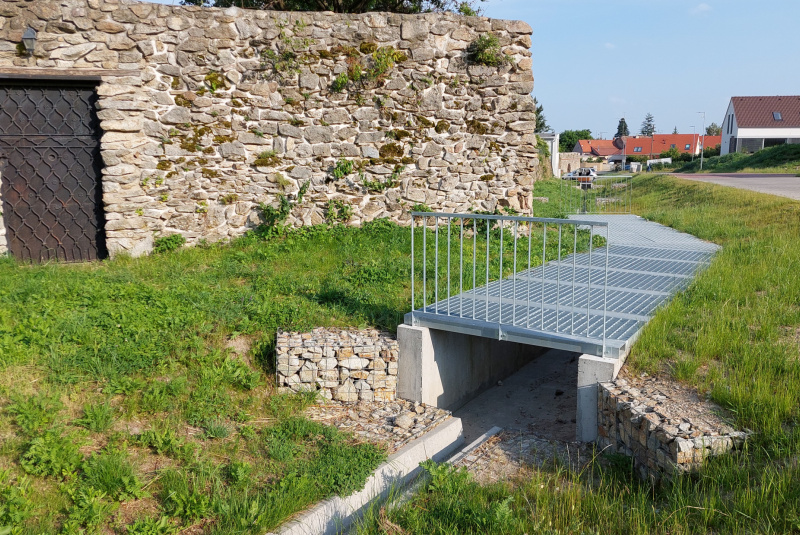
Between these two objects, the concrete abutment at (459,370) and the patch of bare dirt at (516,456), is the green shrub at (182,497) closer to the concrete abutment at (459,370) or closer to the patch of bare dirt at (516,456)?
the patch of bare dirt at (516,456)

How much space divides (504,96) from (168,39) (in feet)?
16.1

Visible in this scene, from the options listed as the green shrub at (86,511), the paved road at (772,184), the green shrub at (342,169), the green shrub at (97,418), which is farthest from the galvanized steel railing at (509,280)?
the paved road at (772,184)

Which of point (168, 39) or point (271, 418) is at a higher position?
point (168, 39)

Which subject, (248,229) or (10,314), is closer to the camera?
(10,314)

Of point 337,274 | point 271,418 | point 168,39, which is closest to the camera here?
point 271,418

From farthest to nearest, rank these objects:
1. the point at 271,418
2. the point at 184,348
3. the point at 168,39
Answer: the point at 168,39 < the point at 184,348 < the point at 271,418

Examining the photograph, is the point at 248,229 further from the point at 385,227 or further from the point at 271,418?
the point at 271,418

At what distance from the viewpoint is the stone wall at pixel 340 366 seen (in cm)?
566

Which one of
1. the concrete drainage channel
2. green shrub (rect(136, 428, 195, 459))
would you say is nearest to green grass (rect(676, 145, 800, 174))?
the concrete drainage channel

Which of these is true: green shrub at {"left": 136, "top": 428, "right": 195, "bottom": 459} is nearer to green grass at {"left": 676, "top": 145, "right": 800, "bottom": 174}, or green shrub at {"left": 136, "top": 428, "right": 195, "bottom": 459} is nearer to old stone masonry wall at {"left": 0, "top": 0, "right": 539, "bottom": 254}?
old stone masonry wall at {"left": 0, "top": 0, "right": 539, "bottom": 254}

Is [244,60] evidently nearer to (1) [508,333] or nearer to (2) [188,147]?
(2) [188,147]

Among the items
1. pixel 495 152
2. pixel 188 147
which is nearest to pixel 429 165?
pixel 495 152

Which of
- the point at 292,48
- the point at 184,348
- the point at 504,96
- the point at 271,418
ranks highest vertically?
the point at 292,48

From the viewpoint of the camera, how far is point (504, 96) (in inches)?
371
